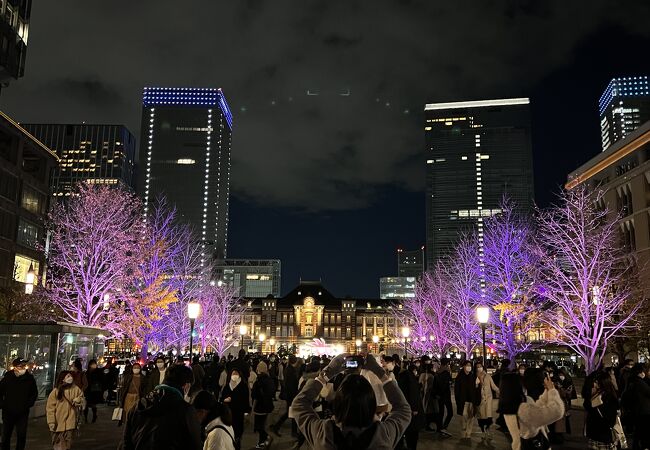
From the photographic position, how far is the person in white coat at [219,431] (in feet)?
17.3

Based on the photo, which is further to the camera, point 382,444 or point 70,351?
point 70,351

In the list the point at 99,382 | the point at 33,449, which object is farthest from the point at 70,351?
the point at 33,449

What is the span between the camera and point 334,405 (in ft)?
12.6

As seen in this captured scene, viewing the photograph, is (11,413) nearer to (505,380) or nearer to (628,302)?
(505,380)

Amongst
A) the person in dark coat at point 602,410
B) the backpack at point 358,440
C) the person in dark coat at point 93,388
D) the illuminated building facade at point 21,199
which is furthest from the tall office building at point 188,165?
the backpack at point 358,440

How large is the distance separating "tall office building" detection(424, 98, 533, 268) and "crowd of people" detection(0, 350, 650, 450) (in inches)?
6302

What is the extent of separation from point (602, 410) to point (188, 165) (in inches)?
7223

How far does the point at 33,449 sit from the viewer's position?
41.0ft

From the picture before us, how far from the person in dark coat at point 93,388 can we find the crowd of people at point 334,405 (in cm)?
4

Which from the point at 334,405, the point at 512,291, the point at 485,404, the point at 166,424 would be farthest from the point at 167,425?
the point at 512,291

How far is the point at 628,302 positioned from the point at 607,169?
2774 cm

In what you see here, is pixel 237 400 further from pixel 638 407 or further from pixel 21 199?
pixel 21 199

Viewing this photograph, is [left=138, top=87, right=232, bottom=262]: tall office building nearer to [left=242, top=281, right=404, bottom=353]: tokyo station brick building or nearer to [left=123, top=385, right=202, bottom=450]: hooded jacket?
[left=242, top=281, right=404, bottom=353]: tokyo station brick building

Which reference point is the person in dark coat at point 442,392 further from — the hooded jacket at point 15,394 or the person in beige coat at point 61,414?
the hooded jacket at point 15,394
